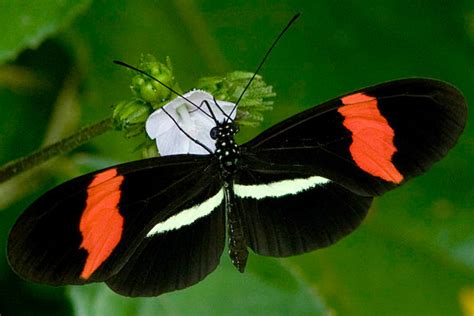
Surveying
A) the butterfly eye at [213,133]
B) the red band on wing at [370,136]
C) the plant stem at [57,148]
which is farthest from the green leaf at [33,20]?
the red band on wing at [370,136]

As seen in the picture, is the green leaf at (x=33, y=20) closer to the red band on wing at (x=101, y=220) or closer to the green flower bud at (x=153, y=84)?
the green flower bud at (x=153, y=84)

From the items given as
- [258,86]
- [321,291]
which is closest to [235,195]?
[258,86]

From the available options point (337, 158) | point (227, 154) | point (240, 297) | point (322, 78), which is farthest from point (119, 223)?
point (322, 78)

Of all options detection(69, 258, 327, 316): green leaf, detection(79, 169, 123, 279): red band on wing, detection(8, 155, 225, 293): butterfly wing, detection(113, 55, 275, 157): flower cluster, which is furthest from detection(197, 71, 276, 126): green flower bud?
detection(69, 258, 327, 316): green leaf

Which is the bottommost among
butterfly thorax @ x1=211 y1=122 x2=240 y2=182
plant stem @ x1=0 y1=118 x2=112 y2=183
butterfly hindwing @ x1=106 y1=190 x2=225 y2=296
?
butterfly hindwing @ x1=106 y1=190 x2=225 y2=296

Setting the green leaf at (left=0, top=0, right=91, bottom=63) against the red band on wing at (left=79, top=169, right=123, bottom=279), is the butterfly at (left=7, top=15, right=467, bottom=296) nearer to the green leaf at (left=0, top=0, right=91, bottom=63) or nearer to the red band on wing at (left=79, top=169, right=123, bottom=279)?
the red band on wing at (left=79, top=169, right=123, bottom=279)

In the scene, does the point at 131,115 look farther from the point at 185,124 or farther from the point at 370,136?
the point at 370,136
